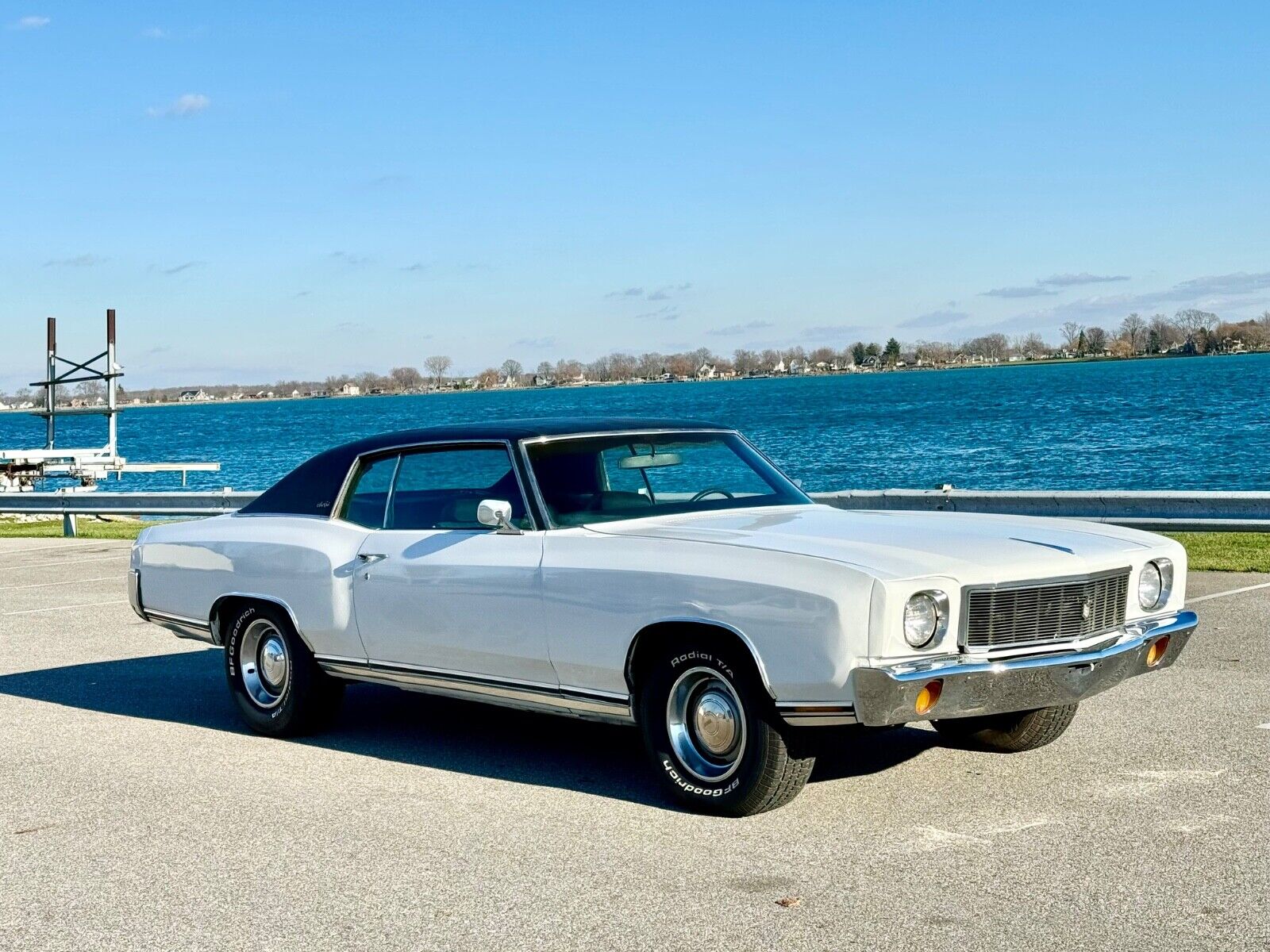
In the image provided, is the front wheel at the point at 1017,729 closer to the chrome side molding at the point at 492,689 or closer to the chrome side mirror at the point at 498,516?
the chrome side molding at the point at 492,689

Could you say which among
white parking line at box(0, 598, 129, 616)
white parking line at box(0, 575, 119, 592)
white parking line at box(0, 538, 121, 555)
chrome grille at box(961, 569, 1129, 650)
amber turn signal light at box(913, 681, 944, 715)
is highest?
chrome grille at box(961, 569, 1129, 650)

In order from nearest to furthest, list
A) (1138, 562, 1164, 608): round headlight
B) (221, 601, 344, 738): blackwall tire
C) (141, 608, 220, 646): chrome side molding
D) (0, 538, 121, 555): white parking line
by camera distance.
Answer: (1138, 562, 1164, 608): round headlight → (221, 601, 344, 738): blackwall tire → (141, 608, 220, 646): chrome side molding → (0, 538, 121, 555): white parking line

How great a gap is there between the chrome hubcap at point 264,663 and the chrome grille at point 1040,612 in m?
3.61

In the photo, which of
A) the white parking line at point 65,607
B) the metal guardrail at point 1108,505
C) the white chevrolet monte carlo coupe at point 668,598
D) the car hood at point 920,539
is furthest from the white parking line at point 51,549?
the car hood at point 920,539

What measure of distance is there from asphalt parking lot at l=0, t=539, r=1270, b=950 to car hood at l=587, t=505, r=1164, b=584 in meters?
0.93

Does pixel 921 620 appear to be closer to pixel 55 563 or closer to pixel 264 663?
pixel 264 663

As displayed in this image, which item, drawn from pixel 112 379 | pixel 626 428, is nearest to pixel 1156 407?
pixel 112 379

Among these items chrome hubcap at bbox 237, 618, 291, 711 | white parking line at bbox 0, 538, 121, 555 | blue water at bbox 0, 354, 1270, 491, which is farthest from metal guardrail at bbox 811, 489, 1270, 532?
white parking line at bbox 0, 538, 121, 555

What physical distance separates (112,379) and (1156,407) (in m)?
54.5

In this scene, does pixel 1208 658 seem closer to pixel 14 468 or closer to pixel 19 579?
pixel 19 579

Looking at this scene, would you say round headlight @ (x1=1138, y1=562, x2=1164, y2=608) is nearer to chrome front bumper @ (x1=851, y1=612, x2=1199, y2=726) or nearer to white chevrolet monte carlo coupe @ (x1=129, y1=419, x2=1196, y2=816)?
white chevrolet monte carlo coupe @ (x1=129, y1=419, x2=1196, y2=816)

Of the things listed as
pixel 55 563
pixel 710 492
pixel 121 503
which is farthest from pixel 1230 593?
pixel 121 503

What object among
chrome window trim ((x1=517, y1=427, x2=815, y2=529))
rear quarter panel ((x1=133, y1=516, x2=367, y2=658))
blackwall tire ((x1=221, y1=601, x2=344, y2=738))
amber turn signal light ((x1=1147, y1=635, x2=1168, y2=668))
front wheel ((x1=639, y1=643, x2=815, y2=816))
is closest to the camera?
front wheel ((x1=639, y1=643, x2=815, y2=816))

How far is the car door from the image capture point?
6426 millimetres
